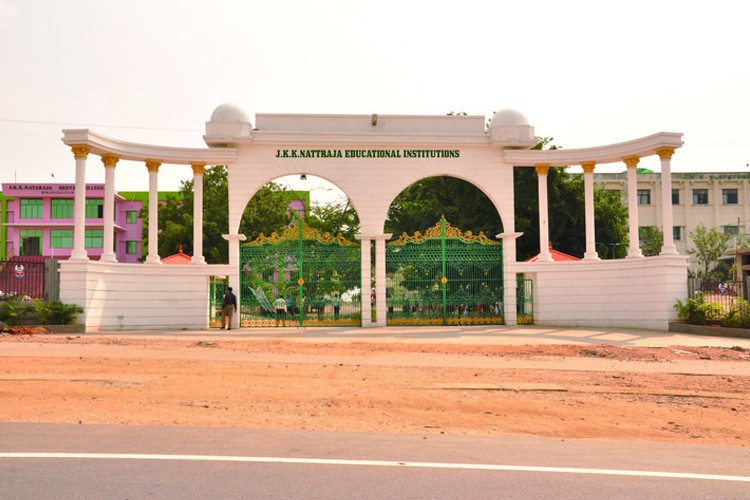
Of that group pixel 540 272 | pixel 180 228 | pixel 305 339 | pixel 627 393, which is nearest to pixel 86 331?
pixel 305 339

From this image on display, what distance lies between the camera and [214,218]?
40031 millimetres

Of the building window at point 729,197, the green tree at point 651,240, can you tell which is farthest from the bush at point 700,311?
the building window at point 729,197

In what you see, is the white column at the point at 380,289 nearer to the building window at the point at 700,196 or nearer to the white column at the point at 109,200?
the white column at the point at 109,200

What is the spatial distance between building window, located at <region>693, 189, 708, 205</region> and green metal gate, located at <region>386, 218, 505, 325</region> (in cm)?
4884

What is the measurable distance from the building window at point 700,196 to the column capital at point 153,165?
5512 centimetres

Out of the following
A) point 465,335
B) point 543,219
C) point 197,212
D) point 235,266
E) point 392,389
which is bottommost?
point 392,389

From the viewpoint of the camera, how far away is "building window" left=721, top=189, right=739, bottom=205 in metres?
63.8

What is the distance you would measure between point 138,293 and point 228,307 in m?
2.75

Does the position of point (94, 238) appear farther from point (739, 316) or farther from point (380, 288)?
point (739, 316)

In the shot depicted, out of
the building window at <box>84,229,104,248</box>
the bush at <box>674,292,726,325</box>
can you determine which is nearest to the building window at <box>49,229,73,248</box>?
the building window at <box>84,229,104,248</box>

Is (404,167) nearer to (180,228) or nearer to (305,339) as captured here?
(305,339)

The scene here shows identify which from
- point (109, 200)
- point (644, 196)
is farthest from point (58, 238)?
point (644, 196)

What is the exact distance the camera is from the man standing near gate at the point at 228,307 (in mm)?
21109

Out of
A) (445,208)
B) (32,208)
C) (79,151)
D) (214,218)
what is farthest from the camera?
(32,208)
